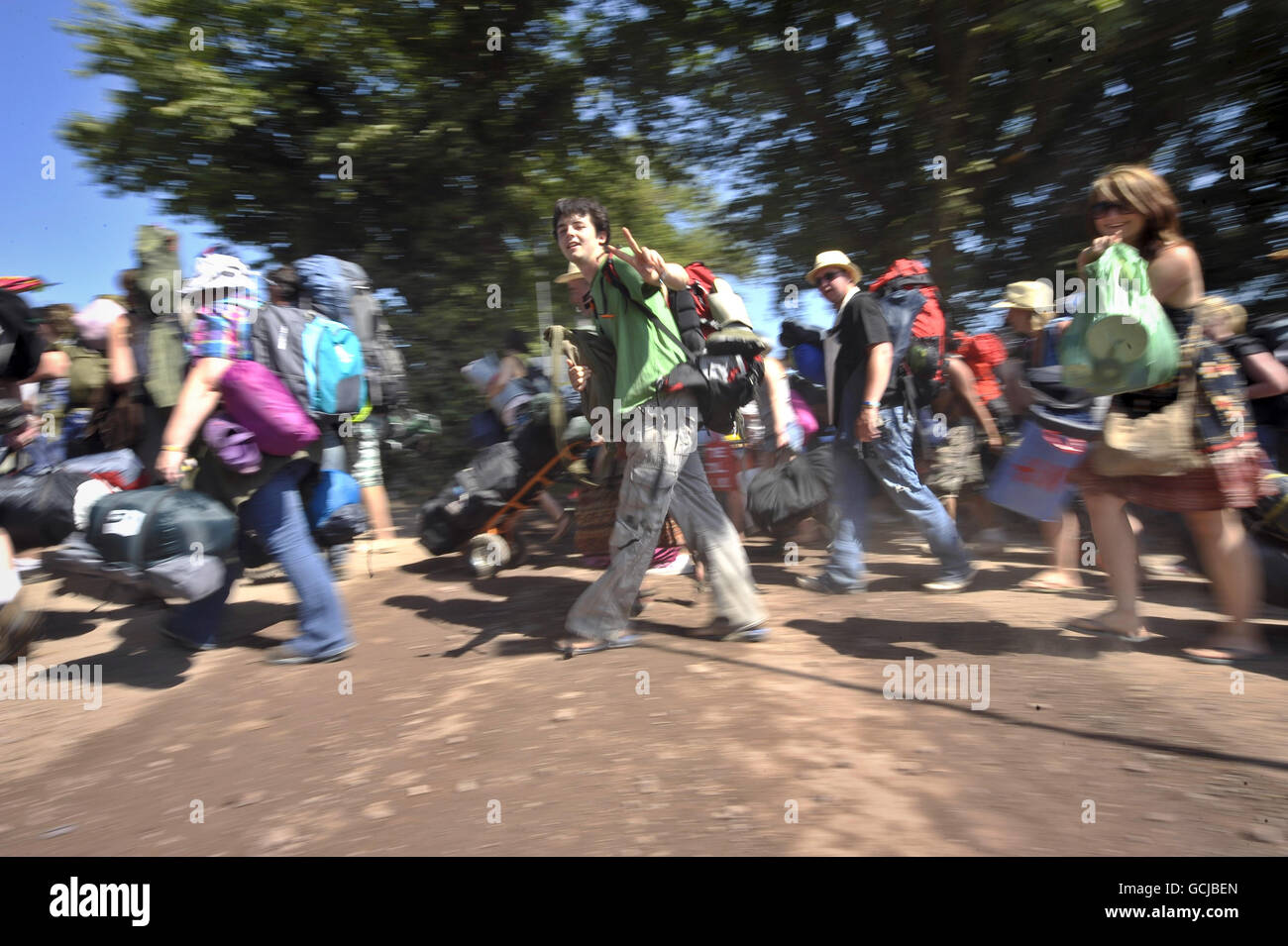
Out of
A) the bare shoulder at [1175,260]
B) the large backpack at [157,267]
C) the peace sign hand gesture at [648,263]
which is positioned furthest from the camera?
the large backpack at [157,267]

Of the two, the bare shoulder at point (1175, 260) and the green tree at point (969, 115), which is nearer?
the bare shoulder at point (1175, 260)

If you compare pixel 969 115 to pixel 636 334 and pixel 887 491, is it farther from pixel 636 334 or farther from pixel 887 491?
pixel 636 334

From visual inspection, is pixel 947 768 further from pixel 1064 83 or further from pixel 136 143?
pixel 136 143

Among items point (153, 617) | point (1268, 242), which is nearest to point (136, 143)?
point (153, 617)

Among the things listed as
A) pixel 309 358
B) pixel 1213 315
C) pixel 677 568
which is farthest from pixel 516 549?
pixel 1213 315

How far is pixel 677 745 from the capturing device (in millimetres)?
3289

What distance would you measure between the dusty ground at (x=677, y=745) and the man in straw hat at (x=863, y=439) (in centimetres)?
35

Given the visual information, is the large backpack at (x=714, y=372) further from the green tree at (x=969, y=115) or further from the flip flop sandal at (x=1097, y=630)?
the green tree at (x=969, y=115)

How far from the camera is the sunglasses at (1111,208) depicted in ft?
12.3

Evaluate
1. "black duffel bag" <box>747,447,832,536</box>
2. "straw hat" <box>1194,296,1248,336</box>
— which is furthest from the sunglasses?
"black duffel bag" <box>747,447,832,536</box>

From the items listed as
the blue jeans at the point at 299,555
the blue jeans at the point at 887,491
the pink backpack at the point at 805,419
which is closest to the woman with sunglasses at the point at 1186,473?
the blue jeans at the point at 887,491

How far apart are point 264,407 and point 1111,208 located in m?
3.64

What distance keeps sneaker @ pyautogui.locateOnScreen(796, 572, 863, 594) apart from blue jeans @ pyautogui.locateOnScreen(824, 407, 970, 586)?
0.02 m

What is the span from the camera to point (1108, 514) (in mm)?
4098
